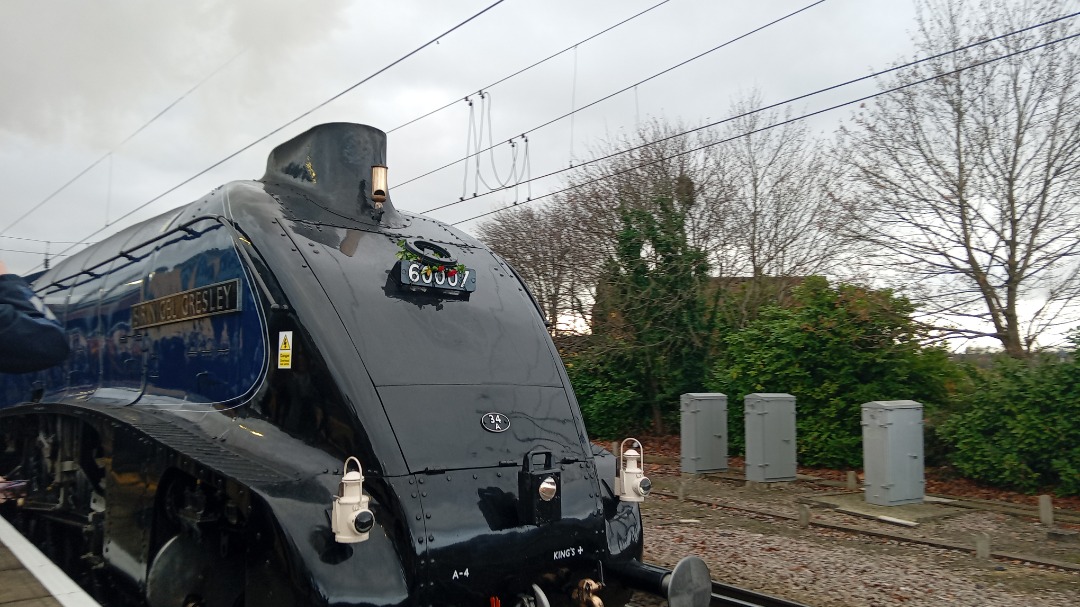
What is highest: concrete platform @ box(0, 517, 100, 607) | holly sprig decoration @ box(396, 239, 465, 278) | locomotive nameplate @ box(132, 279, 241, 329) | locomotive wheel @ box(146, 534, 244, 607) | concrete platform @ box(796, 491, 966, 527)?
holly sprig decoration @ box(396, 239, 465, 278)

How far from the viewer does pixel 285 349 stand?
4.59 metres

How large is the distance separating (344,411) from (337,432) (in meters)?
0.11

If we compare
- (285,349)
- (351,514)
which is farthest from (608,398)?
A: (351,514)

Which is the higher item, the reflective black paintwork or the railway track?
the reflective black paintwork

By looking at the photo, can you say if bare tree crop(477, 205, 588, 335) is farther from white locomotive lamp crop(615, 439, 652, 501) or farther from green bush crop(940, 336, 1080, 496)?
white locomotive lamp crop(615, 439, 652, 501)

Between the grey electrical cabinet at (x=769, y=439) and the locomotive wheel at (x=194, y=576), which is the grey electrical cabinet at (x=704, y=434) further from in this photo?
the locomotive wheel at (x=194, y=576)

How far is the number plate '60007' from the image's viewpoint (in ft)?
16.6

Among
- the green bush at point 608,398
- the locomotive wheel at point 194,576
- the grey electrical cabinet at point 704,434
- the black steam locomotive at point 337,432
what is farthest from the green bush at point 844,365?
the locomotive wheel at point 194,576

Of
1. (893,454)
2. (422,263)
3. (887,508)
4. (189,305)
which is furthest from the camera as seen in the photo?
(893,454)

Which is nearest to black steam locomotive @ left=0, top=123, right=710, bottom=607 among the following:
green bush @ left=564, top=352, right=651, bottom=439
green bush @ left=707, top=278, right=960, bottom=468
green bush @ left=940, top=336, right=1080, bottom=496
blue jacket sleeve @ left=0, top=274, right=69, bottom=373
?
blue jacket sleeve @ left=0, top=274, right=69, bottom=373

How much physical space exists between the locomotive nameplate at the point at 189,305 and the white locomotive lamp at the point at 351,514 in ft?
5.54

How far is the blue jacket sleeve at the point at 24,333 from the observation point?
7.48 ft

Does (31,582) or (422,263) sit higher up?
(422,263)

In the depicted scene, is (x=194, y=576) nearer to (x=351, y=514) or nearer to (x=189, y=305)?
(x=351, y=514)
